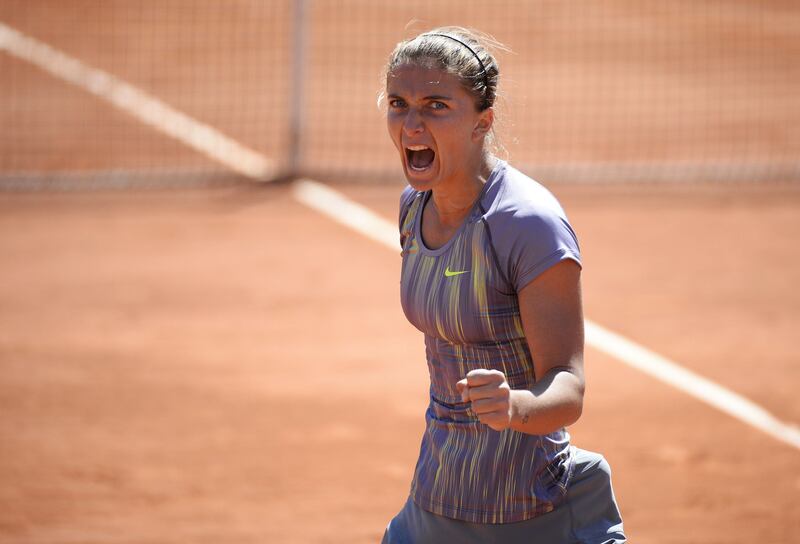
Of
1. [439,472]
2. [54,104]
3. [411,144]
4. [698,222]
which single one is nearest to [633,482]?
[439,472]

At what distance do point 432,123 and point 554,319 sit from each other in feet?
2.03

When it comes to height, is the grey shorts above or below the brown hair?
below

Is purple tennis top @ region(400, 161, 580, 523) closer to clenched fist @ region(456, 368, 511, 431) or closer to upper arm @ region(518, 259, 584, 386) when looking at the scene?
upper arm @ region(518, 259, 584, 386)

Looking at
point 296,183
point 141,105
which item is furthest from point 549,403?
point 141,105

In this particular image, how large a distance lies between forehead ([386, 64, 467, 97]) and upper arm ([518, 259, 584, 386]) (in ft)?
1.88

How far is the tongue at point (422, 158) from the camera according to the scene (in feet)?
10.7

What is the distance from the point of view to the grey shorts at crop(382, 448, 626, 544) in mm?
3273

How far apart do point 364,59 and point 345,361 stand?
389 inches

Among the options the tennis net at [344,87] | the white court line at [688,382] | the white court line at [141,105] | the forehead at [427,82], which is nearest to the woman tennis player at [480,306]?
the forehead at [427,82]

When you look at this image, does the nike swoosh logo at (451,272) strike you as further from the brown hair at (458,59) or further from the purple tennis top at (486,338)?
the brown hair at (458,59)

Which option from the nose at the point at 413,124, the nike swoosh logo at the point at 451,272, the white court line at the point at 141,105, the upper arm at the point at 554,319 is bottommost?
the upper arm at the point at 554,319

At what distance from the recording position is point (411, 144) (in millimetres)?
3217

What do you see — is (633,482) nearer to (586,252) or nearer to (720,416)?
(720,416)

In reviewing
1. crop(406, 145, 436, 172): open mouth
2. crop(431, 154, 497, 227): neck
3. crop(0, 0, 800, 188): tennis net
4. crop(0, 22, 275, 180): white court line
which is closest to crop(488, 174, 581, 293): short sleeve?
crop(431, 154, 497, 227): neck
